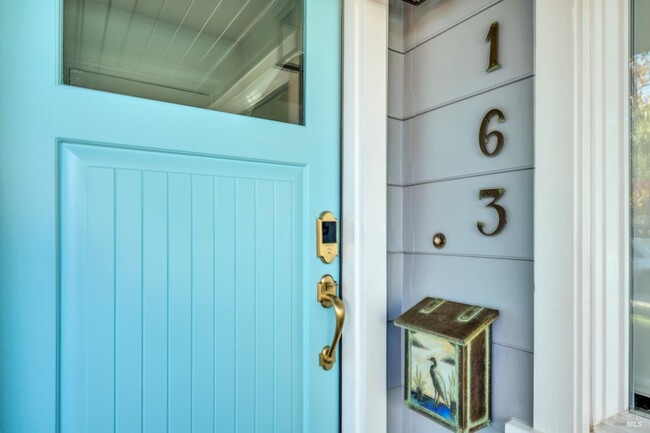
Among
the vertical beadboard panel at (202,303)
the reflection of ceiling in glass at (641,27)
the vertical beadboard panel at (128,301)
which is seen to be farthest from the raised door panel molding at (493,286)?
the vertical beadboard panel at (128,301)

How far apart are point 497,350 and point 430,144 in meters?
0.56

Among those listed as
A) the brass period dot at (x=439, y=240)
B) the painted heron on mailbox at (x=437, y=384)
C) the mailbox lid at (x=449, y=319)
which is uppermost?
the brass period dot at (x=439, y=240)

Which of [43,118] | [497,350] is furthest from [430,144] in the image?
[43,118]

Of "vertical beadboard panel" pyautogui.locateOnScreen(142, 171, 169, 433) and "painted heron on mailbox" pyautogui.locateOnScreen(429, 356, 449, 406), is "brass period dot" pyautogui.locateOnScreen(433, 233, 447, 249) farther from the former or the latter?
"vertical beadboard panel" pyautogui.locateOnScreen(142, 171, 169, 433)

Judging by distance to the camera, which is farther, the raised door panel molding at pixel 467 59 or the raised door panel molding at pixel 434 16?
the raised door panel molding at pixel 434 16

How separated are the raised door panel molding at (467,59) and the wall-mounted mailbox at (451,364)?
56cm

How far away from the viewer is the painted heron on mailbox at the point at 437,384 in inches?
32.8

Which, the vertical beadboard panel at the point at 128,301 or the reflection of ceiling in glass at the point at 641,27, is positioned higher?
the reflection of ceiling in glass at the point at 641,27

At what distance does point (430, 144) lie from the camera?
3.34ft

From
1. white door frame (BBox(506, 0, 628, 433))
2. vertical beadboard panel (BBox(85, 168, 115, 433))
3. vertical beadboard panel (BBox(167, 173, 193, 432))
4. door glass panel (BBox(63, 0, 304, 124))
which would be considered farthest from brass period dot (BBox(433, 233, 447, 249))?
vertical beadboard panel (BBox(85, 168, 115, 433))

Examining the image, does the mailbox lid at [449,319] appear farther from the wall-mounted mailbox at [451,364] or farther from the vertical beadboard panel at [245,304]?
the vertical beadboard panel at [245,304]

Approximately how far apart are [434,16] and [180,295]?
99 centimetres

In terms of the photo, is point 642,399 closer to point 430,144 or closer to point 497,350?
point 497,350

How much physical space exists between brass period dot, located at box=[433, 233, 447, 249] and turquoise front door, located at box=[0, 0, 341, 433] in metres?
0.29
